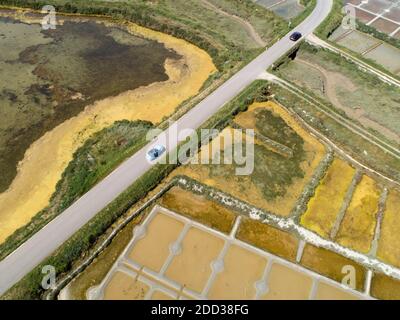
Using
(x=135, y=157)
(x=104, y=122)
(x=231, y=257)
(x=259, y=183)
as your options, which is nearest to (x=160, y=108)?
(x=104, y=122)

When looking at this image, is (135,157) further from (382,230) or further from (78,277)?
(382,230)

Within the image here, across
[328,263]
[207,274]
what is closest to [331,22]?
[328,263]

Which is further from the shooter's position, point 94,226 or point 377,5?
point 377,5

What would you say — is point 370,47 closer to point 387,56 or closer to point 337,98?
point 387,56

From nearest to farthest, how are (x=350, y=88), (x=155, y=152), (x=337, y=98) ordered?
(x=155, y=152), (x=337, y=98), (x=350, y=88)

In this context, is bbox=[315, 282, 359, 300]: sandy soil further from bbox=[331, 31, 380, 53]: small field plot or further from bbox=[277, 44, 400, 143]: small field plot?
bbox=[331, 31, 380, 53]: small field plot

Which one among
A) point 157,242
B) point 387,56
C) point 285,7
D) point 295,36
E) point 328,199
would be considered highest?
point 295,36

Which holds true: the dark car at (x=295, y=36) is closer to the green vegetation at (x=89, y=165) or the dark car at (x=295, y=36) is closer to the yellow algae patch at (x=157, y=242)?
the green vegetation at (x=89, y=165)
